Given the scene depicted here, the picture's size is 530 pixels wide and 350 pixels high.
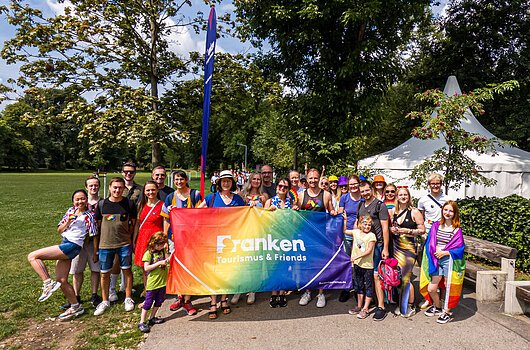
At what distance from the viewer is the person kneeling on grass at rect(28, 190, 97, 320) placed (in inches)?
179

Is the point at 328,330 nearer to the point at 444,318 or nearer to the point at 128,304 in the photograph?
the point at 444,318

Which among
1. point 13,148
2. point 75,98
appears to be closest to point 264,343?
point 75,98

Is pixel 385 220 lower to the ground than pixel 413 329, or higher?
higher

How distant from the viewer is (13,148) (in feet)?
231

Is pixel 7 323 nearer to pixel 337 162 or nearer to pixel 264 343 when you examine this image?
pixel 264 343

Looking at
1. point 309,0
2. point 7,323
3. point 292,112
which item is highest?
point 309,0

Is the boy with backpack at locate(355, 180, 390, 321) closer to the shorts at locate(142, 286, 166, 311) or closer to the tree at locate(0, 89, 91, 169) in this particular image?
the shorts at locate(142, 286, 166, 311)

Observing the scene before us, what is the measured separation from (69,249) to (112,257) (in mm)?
570

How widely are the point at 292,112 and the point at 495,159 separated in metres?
7.82

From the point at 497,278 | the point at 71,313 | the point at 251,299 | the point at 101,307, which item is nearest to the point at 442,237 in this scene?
the point at 497,278

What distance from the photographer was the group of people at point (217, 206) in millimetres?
4562

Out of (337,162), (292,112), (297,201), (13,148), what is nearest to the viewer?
(297,201)

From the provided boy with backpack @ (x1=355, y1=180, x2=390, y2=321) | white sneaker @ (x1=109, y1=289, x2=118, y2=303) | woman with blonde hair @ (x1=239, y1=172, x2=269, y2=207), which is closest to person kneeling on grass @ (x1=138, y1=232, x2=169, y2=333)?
white sneaker @ (x1=109, y1=289, x2=118, y2=303)

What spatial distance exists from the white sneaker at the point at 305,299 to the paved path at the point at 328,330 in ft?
0.27
